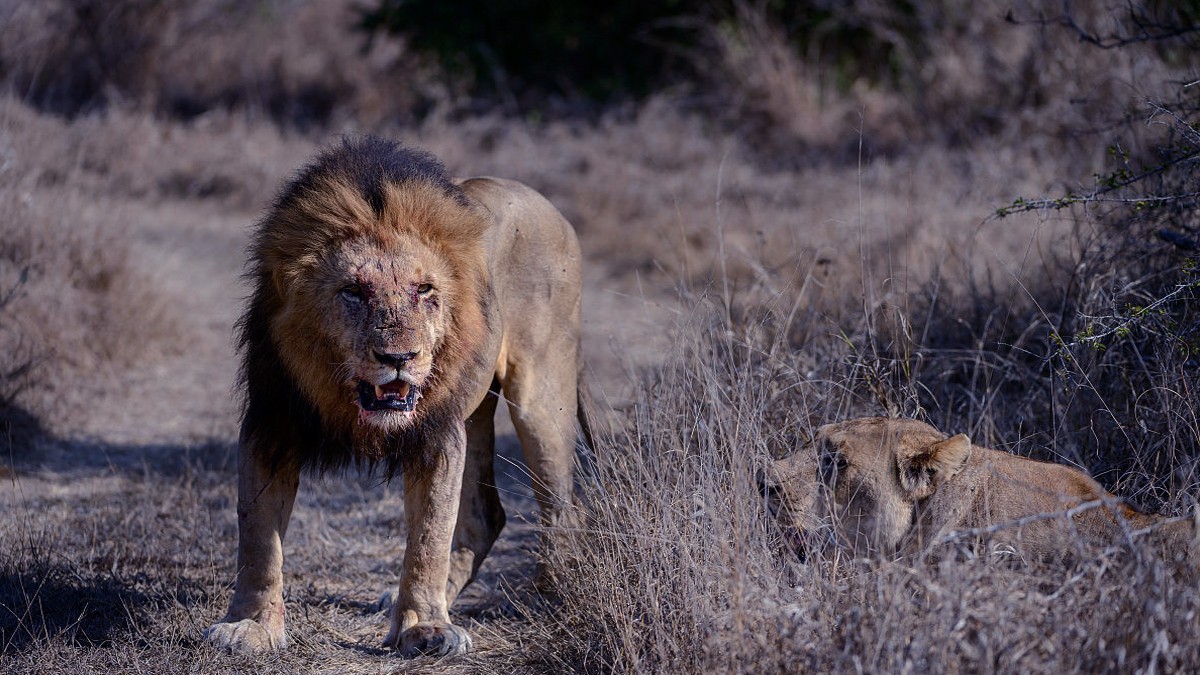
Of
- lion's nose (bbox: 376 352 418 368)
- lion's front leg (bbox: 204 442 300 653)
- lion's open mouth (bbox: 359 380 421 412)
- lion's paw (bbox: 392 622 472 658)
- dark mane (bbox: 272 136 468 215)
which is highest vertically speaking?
dark mane (bbox: 272 136 468 215)

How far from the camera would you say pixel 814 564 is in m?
3.03

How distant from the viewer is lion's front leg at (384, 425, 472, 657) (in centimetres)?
371

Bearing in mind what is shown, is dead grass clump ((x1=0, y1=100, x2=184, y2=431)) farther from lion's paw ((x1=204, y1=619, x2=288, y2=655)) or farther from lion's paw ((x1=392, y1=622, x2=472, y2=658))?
lion's paw ((x1=392, y1=622, x2=472, y2=658))

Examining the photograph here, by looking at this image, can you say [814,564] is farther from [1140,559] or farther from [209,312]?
[209,312]

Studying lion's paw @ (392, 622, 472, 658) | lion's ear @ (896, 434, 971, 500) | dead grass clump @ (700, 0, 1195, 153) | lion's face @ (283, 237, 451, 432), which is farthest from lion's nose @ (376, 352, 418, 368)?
dead grass clump @ (700, 0, 1195, 153)

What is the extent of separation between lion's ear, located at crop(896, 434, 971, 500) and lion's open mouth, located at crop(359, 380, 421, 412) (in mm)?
1404

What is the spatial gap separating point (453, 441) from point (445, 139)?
898cm

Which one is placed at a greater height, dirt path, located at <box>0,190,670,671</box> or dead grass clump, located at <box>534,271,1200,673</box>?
dead grass clump, located at <box>534,271,1200,673</box>

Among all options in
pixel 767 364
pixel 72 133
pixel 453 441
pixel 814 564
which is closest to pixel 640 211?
pixel 72 133

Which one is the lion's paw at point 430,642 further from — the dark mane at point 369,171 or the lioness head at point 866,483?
the dark mane at point 369,171

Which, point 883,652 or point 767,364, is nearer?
point 883,652

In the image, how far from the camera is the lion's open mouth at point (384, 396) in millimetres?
3391

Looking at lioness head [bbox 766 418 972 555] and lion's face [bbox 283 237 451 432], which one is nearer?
lion's face [bbox 283 237 451 432]

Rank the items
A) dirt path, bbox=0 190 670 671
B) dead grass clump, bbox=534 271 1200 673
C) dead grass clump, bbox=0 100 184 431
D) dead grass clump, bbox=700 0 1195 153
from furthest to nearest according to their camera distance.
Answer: dead grass clump, bbox=700 0 1195 153, dead grass clump, bbox=0 100 184 431, dirt path, bbox=0 190 670 671, dead grass clump, bbox=534 271 1200 673
